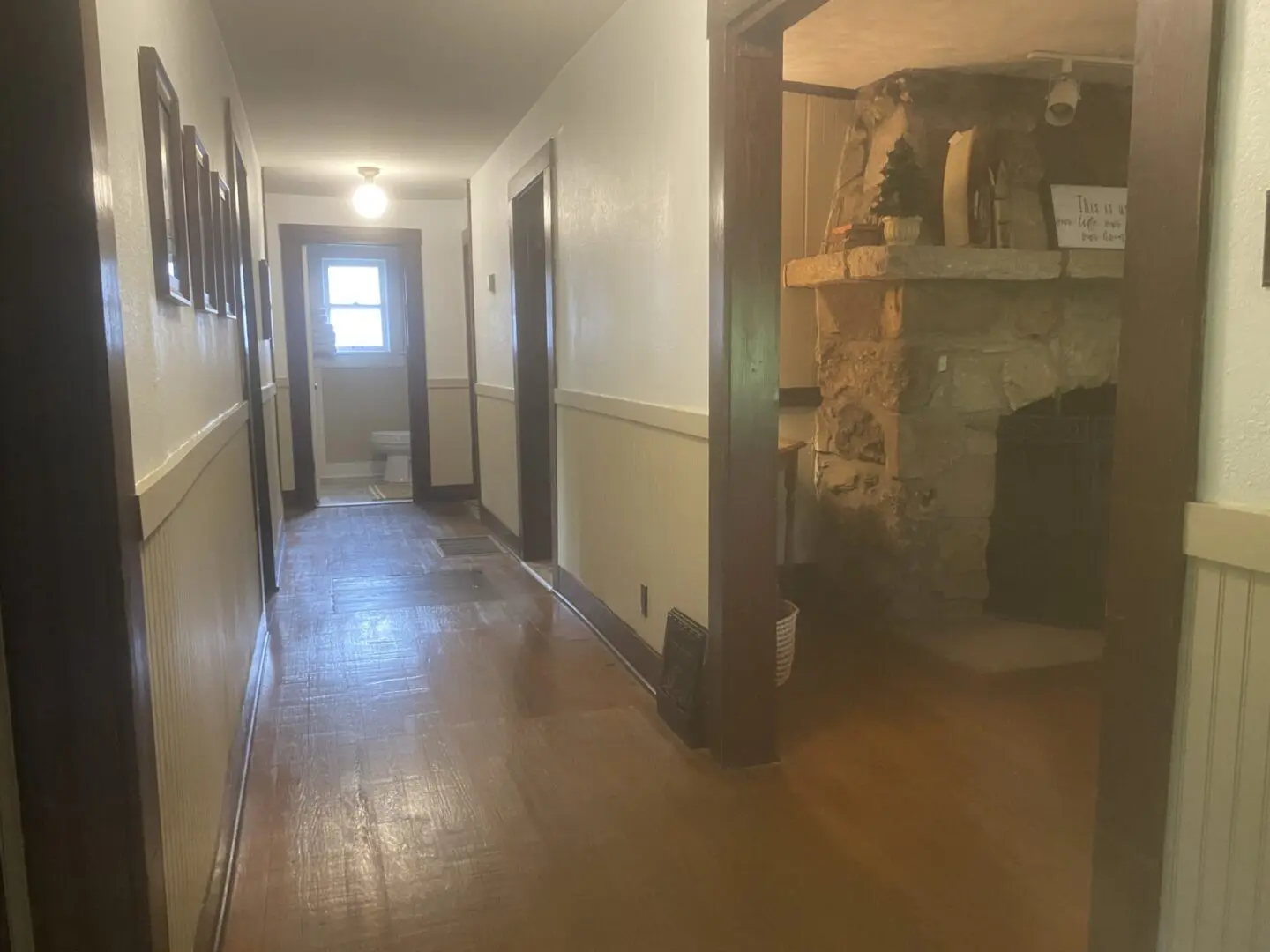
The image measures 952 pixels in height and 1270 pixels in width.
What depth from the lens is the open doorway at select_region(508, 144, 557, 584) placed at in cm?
474

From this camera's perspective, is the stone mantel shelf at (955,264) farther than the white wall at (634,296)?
Yes

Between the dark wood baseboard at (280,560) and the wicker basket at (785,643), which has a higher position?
the wicker basket at (785,643)

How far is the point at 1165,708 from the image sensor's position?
3.82 feet

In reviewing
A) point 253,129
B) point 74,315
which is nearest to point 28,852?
point 74,315

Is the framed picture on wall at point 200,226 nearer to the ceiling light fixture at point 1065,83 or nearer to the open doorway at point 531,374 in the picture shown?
the open doorway at point 531,374

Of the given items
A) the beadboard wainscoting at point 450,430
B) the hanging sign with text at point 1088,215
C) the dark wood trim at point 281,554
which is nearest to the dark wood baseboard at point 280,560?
the dark wood trim at point 281,554

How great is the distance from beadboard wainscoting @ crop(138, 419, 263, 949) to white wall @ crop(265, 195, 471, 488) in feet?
13.0

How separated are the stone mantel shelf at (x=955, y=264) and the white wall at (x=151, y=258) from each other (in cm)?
214

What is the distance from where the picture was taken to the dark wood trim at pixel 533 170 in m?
3.97

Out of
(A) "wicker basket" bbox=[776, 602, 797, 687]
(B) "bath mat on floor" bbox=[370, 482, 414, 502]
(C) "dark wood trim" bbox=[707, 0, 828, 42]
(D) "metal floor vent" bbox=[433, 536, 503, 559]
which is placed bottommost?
(B) "bath mat on floor" bbox=[370, 482, 414, 502]

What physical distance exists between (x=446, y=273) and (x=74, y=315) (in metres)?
5.84

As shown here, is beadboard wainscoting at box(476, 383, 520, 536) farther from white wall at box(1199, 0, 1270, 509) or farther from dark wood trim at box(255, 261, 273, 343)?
white wall at box(1199, 0, 1270, 509)

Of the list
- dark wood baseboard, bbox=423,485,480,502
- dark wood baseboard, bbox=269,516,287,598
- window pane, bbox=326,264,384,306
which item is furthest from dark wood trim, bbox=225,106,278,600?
window pane, bbox=326,264,384,306

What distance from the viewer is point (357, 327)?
8273mm
